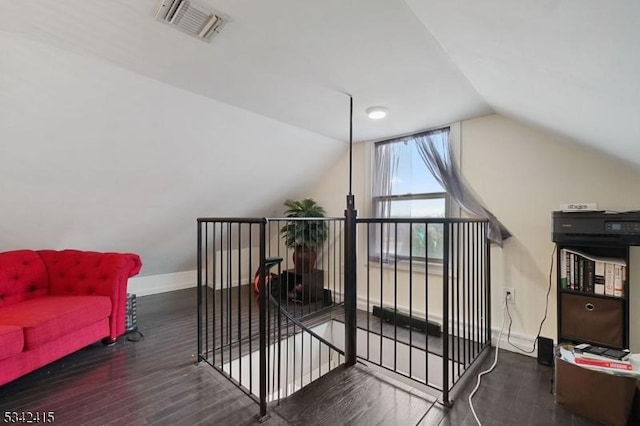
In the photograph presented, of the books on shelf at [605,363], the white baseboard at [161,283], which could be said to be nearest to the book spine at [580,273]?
the books on shelf at [605,363]

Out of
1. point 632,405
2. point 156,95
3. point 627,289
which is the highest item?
point 156,95

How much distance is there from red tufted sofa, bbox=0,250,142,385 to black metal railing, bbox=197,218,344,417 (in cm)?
79

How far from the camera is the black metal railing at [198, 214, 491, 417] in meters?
1.91

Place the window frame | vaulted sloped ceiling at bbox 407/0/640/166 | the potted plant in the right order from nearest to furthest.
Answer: vaulted sloped ceiling at bbox 407/0/640/166, the window frame, the potted plant

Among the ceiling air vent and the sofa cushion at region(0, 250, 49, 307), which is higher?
the ceiling air vent

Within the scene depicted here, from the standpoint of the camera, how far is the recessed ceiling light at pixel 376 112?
8.32ft

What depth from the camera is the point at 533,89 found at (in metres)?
1.57

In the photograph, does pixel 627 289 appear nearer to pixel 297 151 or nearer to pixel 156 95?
pixel 297 151

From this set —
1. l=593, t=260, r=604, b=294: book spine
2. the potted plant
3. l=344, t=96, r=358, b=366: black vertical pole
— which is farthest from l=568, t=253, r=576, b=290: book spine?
the potted plant

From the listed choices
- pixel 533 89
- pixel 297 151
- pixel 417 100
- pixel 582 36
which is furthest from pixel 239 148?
pixel 582 36

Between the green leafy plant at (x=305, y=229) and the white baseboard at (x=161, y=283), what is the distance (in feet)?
6.46

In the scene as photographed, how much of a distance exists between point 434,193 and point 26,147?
3.62 metres

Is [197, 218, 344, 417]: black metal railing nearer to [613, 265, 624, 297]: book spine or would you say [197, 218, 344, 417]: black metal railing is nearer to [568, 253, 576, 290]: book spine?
[568, 253, 576, 290]: book spine

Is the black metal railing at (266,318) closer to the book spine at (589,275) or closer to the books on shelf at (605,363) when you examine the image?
the books on shelf at (605,363)
